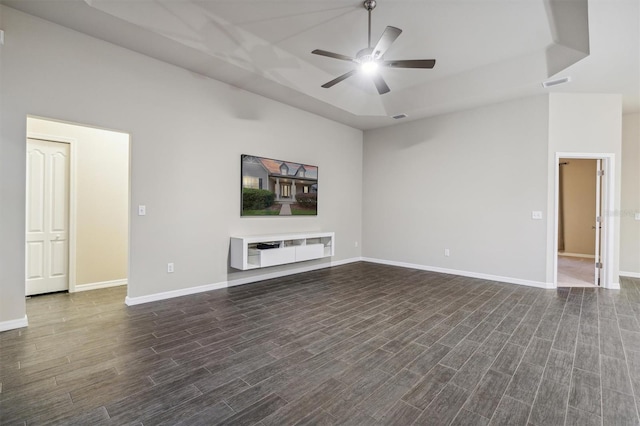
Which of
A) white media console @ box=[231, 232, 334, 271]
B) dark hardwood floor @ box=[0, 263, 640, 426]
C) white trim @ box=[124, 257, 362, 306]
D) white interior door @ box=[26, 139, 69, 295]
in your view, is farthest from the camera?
white media console @ box=[231, 232, 334, 271]

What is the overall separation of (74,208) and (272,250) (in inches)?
118

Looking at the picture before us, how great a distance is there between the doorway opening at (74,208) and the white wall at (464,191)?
16.4 feet

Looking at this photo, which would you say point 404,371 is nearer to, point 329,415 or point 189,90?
point 329,415

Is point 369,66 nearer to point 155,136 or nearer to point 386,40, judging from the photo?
point 386,40

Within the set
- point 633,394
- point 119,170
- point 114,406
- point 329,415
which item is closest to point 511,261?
point 633,394

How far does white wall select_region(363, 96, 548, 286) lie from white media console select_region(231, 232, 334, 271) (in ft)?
6.29

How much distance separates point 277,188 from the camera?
527cm

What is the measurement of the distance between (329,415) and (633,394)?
2.13m

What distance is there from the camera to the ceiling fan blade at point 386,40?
8.49 feet

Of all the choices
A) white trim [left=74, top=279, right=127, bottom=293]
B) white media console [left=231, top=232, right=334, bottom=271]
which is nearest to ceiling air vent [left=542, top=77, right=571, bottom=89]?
white media console [left=231, top=232, right=334, bottom=271]

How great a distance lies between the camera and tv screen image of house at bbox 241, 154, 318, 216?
4.85m

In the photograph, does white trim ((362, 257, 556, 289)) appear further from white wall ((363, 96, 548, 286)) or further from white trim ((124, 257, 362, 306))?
white trim ((124, 257, 362, 306))

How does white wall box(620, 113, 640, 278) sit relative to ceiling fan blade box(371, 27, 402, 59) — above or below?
below

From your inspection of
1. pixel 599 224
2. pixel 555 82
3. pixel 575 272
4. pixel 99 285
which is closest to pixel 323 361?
pixel 99 285
